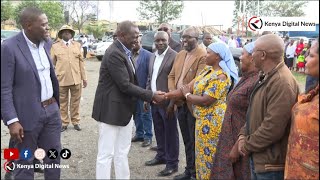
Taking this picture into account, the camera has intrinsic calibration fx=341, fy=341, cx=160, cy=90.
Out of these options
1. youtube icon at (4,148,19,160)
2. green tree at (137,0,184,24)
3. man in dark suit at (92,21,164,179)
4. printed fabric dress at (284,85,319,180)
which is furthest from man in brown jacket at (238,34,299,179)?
green tree at (137,0,184,24)

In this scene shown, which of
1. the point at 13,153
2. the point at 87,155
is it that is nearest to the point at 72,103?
the point at 87,155

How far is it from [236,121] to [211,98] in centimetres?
49

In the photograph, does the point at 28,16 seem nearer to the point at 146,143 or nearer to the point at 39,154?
the point at 39,154

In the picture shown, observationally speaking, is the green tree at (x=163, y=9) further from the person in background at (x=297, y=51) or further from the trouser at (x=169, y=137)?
the trouser at (x=169, y=137)

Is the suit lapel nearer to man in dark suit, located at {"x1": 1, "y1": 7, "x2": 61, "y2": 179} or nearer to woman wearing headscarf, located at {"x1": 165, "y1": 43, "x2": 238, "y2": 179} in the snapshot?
man in dark suit, located at {"x1": 1, "y1": 7, "x2": 61, "y2": 179}

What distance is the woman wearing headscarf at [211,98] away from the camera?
11.5ft

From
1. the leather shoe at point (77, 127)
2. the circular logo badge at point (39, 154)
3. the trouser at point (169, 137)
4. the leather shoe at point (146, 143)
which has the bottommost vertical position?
the leather shoe at point (146, 143)

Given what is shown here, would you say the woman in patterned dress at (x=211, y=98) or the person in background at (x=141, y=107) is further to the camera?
the person in background at (x=141, y=107)

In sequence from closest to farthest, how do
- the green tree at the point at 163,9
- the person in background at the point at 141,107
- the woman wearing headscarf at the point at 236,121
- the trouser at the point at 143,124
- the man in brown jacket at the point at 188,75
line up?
1. the woman wearing headscarf at the point at 236,121
2. the man in brown jacket at the point at 188,75
3. the person in background at the point at 141,107
4. the trouser at the point at 143,124
5. the green tree at the point at 163,9

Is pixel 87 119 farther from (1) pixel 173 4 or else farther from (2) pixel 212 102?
(1) pixel 173 4

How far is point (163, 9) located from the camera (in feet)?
138

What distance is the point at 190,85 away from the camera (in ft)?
12.6

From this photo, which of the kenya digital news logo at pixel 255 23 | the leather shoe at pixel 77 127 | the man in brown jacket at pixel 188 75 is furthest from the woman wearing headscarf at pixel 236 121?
the leather shoe at pixel 77 127

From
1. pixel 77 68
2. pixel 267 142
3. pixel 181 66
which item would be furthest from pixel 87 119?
pixel 267 142
